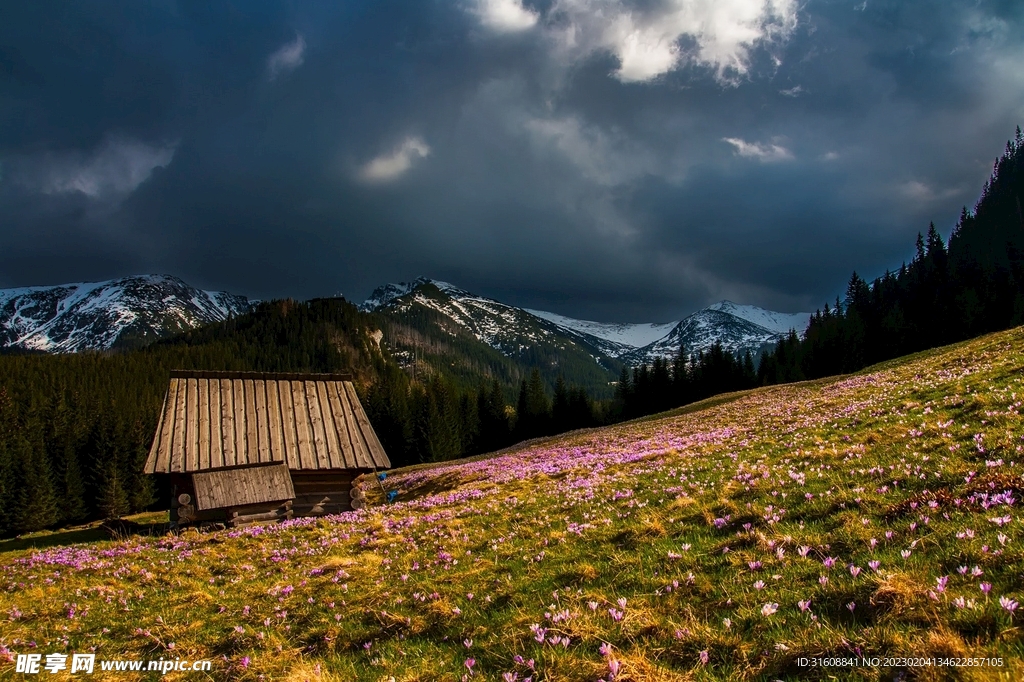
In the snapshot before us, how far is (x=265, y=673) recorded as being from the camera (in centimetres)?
756

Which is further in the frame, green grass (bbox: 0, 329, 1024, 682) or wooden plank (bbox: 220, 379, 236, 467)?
wooden plank (bbox: 220, 379, 236, 467)

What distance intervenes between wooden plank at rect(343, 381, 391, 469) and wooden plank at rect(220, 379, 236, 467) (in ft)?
24.8

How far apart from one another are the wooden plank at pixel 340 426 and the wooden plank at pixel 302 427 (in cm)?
169

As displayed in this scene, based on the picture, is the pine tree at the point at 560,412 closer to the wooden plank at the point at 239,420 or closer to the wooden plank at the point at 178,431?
the wooden plank at the point at 239,420

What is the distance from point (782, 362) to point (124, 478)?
149 meters

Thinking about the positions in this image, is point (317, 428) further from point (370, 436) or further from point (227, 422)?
point (227, 422)

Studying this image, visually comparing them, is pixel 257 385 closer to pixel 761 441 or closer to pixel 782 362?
pixel 761 441

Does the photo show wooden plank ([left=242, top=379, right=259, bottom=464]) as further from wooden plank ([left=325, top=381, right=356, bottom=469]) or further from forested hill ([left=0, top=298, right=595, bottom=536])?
forested hill ([left=0, top=298, right=595, bottom=536])

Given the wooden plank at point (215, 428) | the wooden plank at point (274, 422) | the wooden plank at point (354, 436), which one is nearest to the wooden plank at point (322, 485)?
the wooden plank at point (354, 436)

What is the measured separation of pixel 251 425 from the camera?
30.0 meters

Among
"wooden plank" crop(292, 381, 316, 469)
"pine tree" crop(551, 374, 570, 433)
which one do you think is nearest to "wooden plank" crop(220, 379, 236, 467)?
"wooden plank" crop(292, 381, 316, 469)

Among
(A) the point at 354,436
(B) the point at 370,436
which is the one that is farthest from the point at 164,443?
(B) the point at 370,436

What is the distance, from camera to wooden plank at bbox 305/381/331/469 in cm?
2922

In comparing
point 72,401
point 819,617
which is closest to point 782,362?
point 819,617
